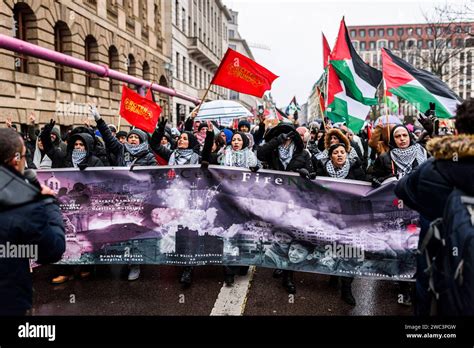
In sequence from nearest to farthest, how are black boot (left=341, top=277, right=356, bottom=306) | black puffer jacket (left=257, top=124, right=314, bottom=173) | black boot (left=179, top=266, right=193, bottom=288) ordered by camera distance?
black boot (left=341, top=277, right=356, bottom=306) < black boot (left=179, top=266, right=193, bottom=288) < black puffer jacket (left=257, top=124, right=314, bottom=173)

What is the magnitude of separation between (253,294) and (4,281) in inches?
116

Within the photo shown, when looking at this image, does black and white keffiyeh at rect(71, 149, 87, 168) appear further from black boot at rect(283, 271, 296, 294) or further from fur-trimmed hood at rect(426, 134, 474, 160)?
fur-trimmed hood at rect(426, 134, 474, 160)

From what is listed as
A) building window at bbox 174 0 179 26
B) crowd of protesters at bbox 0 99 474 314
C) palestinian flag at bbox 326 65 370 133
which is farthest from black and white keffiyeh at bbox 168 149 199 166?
building window at bbox 174 0 179 26

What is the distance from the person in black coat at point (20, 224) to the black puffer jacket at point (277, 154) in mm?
3513

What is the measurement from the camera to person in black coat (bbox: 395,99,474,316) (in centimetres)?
233

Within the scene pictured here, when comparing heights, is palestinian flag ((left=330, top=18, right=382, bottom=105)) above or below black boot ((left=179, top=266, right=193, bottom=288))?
above

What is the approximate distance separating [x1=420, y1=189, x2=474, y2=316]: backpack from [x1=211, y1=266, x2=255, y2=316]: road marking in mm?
2215

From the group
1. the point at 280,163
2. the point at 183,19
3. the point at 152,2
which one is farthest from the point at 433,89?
the point at 183,19

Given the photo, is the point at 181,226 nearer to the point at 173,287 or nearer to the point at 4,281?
the point at 173,287

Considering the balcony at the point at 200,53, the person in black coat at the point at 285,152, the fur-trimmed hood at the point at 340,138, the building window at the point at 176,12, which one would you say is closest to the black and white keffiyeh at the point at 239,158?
the person in black coat at the point at 285,152

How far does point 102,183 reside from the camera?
16.8 ft

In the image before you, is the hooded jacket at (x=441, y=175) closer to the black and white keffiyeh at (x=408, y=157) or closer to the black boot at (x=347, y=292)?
the black boot at (x=347, y=292)

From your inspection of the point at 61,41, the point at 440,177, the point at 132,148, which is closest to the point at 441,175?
the point at 440,177

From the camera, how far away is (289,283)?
4828mm
